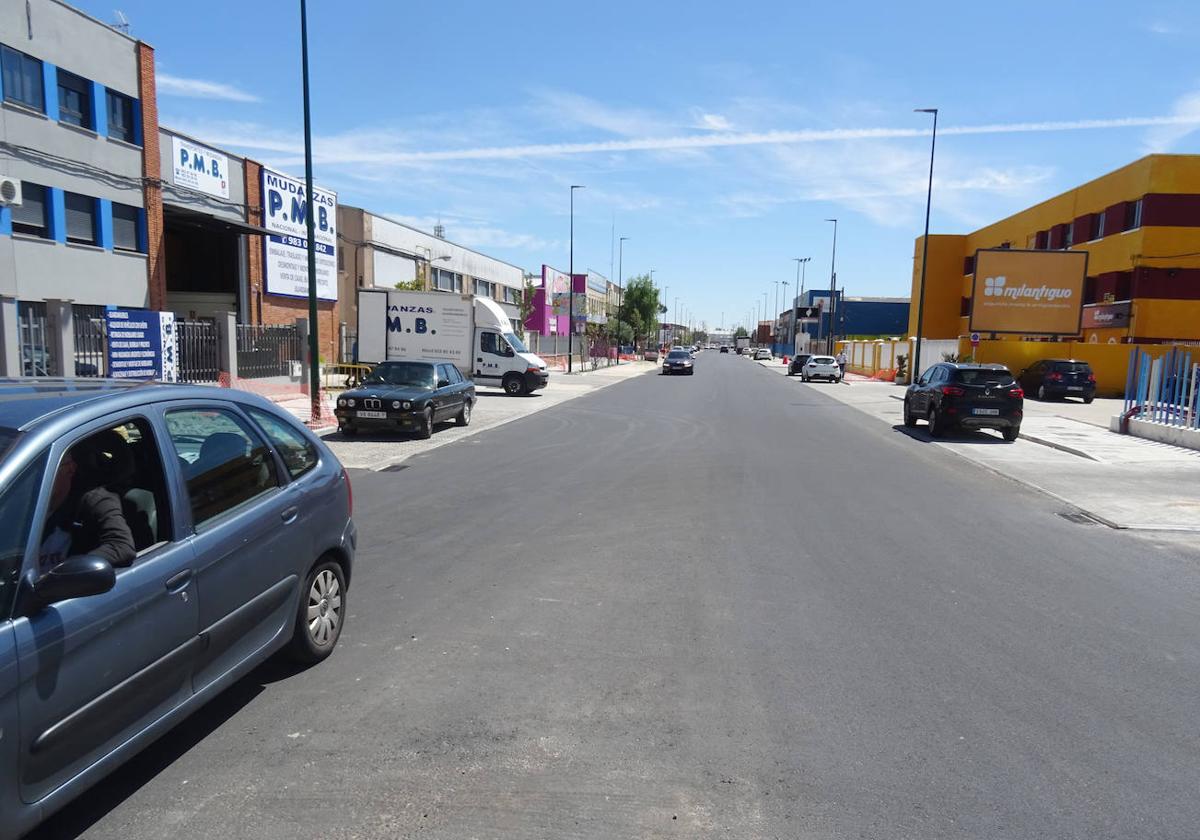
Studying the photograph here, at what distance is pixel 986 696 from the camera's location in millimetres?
4367

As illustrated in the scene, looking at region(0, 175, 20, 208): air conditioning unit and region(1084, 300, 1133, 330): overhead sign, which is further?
region(1084, 300, 1133, 330): overhead sign

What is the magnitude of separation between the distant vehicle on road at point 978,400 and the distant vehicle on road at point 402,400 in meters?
10.6

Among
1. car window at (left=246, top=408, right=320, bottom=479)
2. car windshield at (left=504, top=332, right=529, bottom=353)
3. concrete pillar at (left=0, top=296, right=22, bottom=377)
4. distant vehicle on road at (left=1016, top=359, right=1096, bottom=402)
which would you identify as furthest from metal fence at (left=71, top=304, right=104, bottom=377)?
distant vehicle on road at (left=1016, top=359, right=1096, bottom=402)

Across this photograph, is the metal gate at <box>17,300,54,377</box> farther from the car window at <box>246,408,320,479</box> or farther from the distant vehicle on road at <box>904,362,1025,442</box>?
the distant vehicle on road at <box>904,362,1025,442</box>

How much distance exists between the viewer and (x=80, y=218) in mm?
22250

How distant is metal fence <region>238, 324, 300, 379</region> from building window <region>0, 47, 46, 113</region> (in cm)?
742

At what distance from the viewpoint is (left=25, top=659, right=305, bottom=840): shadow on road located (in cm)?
304

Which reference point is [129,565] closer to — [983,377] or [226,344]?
[983,377]

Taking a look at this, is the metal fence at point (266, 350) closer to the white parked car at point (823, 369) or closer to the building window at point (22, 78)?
the building window at point (22, 78)

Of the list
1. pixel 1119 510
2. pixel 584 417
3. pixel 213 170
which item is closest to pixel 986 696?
pixel 1119 510

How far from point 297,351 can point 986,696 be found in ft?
81.2

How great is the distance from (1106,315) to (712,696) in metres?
41.6

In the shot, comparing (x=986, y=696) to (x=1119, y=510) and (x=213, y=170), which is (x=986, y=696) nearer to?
(x=1119, y=510)

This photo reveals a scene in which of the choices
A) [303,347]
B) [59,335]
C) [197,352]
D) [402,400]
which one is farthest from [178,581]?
[303,347]
